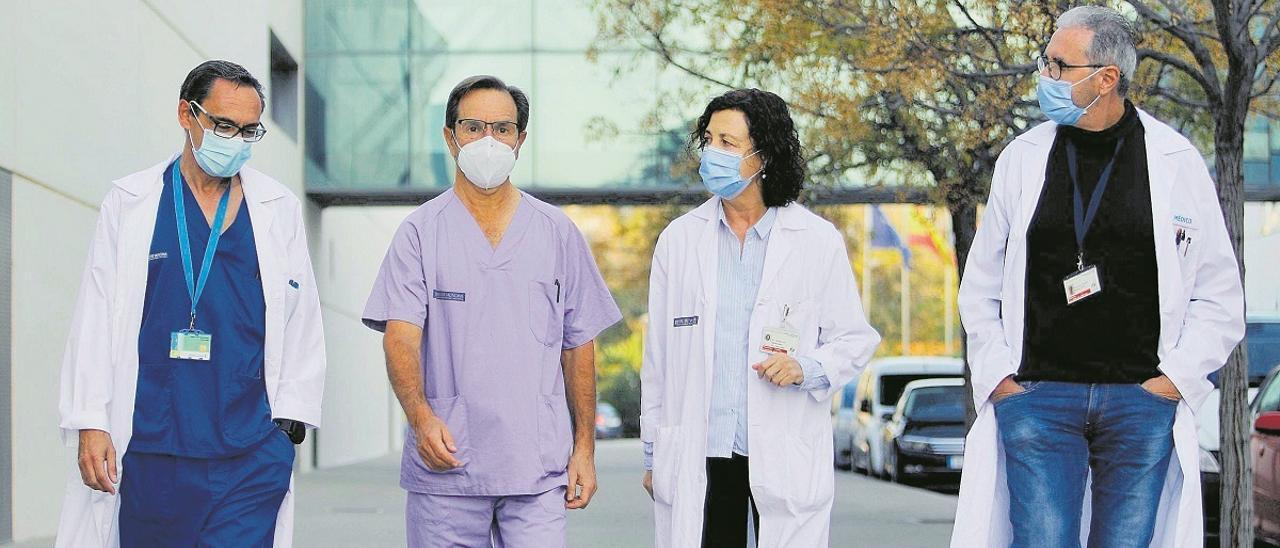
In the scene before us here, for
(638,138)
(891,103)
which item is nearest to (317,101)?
(638,138)

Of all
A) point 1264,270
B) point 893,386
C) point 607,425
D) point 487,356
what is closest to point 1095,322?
point 487,356

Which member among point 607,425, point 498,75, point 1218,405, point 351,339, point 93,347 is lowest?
point 607,425

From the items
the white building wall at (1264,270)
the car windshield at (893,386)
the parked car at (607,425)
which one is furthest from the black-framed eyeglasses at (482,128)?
the parked car at (607,425)

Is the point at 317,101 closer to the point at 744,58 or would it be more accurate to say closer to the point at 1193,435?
the point at 744,58

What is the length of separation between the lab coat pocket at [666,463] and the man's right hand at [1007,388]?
1.05 m

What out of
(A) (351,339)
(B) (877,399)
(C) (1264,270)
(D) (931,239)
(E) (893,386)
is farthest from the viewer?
(D) (931,239)

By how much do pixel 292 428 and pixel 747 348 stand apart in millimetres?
1411

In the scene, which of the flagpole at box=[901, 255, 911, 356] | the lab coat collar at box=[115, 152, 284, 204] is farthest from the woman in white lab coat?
the flagpole at box=[901, 255, 911, 356]

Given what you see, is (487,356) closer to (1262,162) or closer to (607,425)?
(1262,162)

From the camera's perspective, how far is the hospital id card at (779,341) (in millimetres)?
5953

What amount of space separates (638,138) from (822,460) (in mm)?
19548

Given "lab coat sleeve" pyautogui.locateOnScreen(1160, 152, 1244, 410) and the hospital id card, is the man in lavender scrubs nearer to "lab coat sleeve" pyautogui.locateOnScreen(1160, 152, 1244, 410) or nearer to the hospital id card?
the hospital id card

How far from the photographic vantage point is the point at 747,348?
603 centimetres

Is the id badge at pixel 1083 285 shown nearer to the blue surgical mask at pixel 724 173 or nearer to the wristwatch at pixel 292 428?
the blue surgical mask at pixel 724 173
